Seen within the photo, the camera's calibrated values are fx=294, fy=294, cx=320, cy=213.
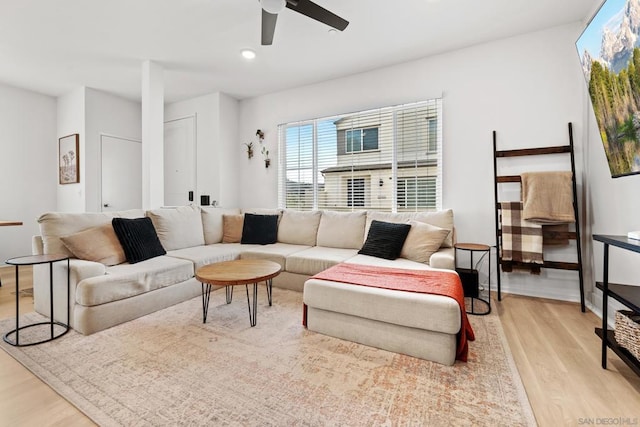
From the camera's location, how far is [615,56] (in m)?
1.70

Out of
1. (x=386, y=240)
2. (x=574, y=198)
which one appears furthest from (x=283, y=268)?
(x=574, y=198)

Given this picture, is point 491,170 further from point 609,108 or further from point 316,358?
point 316,358

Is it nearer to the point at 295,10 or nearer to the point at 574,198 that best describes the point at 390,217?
the point at 574,198

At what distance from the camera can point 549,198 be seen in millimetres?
2723

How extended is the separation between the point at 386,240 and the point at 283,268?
Answer: 1.14 metres

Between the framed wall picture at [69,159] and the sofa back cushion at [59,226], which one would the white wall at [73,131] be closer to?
the framed wall picture at [69,159]

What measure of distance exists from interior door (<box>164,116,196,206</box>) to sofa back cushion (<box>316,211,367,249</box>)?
8.38 ft

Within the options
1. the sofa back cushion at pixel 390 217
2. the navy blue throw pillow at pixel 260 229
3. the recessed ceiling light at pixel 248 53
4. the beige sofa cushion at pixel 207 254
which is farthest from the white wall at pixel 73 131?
the sofa back cushion at pixel 390 217

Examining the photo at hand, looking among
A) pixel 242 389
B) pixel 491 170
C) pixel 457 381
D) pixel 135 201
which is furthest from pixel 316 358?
pixel 135 201

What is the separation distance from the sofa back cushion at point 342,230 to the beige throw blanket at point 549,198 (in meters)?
1.64

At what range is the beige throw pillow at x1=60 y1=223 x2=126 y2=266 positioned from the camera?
2.45 m

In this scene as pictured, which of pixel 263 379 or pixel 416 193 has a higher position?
pixel 416 193

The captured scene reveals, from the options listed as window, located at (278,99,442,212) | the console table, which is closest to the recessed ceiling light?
window, located at (278,99,442,212)

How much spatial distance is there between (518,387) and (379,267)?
3.91 feet
